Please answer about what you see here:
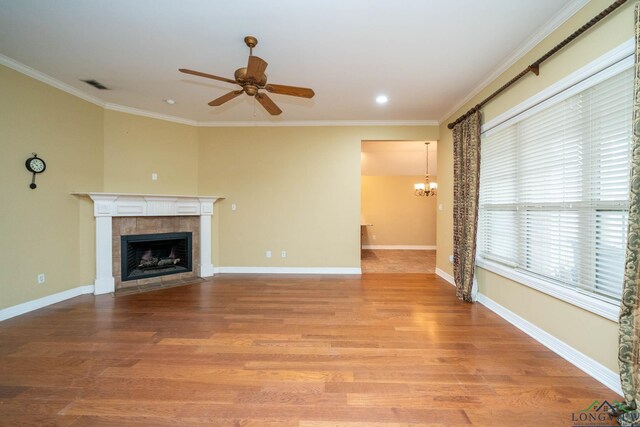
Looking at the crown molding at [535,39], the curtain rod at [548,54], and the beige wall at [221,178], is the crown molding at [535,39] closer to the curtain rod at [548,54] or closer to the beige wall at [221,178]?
the curtain rod at [548,54]

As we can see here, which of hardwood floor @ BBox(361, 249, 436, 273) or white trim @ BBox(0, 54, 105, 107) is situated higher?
white trim @ BBox(0, 54, 105, 107)

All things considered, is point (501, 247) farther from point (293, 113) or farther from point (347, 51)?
point (293, 113)

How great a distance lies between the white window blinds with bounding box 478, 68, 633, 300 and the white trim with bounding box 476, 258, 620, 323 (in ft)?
0.18

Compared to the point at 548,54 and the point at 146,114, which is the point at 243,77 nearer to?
the point at 548,54

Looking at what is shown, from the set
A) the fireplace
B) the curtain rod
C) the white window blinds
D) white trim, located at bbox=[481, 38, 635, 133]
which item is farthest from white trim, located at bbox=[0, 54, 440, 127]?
white trim, located at bbox=[481, 38, 635, 133]

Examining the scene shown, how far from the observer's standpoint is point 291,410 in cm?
156

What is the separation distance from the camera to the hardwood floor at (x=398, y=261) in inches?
204

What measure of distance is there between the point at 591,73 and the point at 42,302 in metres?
6.01

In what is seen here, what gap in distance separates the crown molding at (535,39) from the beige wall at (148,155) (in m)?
4.70

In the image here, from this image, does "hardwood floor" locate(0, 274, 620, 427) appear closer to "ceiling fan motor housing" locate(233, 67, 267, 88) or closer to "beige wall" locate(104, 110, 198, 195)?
"beige wall" locate(104, 110, 198, 195)

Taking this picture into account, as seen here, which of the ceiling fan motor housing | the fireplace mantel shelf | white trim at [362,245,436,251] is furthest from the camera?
white trim at [362,245,436,251]

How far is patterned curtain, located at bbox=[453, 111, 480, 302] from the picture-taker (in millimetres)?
3262

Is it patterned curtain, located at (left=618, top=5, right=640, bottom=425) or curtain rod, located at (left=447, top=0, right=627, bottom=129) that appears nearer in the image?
patterned curtain, located at (left=618, top=5, right=640, bottom=425)

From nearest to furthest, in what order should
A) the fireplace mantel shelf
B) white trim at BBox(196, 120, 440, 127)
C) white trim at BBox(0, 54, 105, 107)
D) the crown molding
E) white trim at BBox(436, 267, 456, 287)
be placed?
the crown molding
white trim at BBox(0, 54, 105, 107)
the fireplace mantel shelf
white trim at BBox(436, 267, 456, 287)
white trim at BBox(196, 120, 440, 127)
